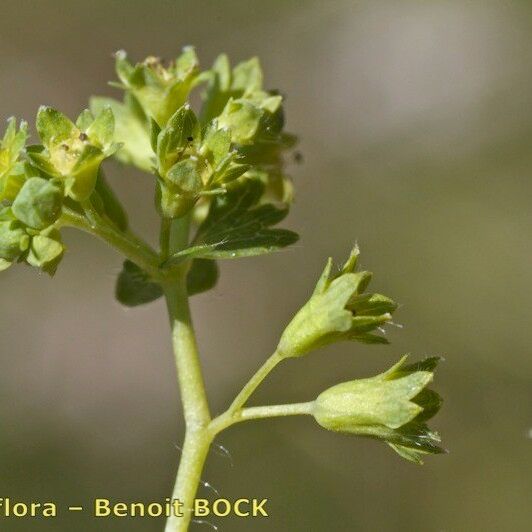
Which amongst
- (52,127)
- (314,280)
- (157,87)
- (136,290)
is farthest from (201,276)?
(314,280)

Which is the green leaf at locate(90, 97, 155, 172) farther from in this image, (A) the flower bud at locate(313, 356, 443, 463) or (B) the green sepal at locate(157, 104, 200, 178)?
(A) the flower bud at locate(313, 356, 443, 463)

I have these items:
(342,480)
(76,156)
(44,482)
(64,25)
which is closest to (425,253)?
(342,480)

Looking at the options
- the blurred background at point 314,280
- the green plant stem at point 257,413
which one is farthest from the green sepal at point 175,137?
the blurred background at point 314,280

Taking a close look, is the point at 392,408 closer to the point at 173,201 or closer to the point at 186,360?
the point at 186,360

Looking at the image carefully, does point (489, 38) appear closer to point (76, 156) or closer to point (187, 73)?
point (187, 73)

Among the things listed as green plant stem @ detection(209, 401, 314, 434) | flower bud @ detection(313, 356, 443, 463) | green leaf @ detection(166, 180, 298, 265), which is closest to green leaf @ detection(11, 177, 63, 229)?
green leaf @ detection(166, 180, 298, 265)

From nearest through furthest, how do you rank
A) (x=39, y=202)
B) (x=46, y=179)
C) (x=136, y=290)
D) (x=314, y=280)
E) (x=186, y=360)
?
(x=39, y=202) < (x=46, y=179) < (x=186, y=360) < (x=136, y=290) < (x=314, y=280)
